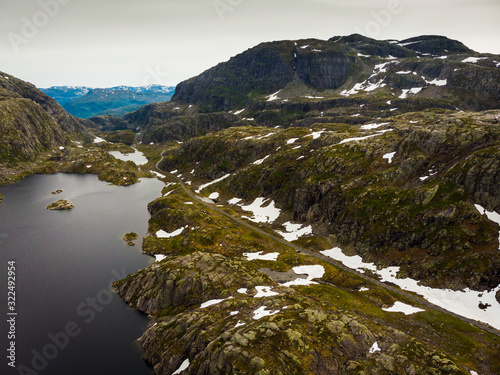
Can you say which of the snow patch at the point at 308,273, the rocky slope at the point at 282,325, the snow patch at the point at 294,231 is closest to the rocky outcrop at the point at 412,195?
the snow patch at the point at 294,231

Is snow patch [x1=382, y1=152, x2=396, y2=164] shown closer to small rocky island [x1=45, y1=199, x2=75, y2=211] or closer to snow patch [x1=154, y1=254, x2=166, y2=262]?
snow patch [x1=154, y1=254, x2=166, y2=262]

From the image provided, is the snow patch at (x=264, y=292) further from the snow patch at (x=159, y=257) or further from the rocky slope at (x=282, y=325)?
the snow patch at (x=159, y=257)

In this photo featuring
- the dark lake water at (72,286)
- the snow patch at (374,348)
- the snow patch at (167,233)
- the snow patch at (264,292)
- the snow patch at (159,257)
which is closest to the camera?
the snow patch at (374,348)

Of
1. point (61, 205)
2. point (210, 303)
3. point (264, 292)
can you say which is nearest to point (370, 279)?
point (264, 292)

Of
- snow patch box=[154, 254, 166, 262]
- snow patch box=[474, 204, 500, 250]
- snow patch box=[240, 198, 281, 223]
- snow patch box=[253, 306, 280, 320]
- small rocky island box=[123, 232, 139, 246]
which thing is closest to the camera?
snow patch box=[253, 306, 280, 320]

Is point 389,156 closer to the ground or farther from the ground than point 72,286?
farther from the ground

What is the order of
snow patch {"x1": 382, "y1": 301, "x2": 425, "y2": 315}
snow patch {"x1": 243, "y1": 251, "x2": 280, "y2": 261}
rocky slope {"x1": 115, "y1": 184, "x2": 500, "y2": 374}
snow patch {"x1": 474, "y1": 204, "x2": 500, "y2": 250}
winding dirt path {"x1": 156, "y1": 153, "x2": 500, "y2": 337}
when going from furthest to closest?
1. snow patch {"x1": 243, "y1": 251, "x2": 280, "y2": 261}
2. snow patch {"x1": 474, "y1": 204, "x2": 500, "y2": 250}
3. snow patch {"x1": 382, "y1": 301, "x2": 425, "y2": 315}
4. winding dirt path {"x1": 156, "y1": 153, "x2": 500, "y2": 337}
5. rocky slope {"x1": 115, "y1": 184, "x2": 500, "y2": 374}

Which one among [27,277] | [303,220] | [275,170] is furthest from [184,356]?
[275,170]

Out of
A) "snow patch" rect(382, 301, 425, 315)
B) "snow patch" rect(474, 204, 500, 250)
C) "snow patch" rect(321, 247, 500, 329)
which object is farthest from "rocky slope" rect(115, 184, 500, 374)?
"snow patch" rect(474, 204, 500, 250)

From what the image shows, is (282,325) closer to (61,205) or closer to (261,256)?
(261,256)

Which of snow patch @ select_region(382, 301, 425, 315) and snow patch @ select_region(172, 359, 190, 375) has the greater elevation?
snow patch @ select_region(172, 359, 190, 375)
